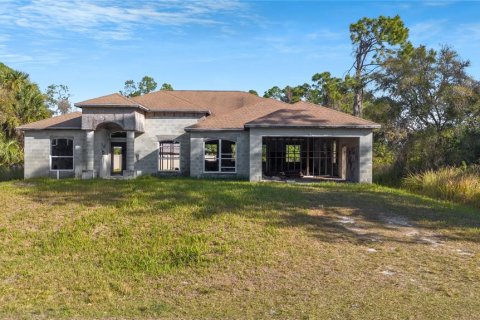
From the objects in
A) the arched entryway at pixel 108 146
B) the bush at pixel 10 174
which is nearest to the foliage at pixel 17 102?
the bush at pixel 10 174

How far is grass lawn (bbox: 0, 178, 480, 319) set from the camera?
295 inches

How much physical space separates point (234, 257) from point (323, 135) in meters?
14.4

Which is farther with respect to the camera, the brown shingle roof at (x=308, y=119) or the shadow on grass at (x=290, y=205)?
the brown shingle roof at (x=308, y=119)

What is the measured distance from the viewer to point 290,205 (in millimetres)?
14453

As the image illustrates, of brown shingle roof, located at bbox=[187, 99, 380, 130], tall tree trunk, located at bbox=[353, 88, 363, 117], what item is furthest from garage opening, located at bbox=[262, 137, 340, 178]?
tall tree trunk, located at bbox=[353, 88, 363, 117]

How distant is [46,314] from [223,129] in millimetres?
17922

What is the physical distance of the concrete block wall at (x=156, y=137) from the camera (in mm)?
26938

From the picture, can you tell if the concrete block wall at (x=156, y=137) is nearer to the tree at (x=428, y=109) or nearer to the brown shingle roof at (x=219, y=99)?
the brown shingle roof at (x=219, y=99)

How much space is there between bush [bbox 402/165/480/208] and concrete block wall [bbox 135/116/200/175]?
13.0m

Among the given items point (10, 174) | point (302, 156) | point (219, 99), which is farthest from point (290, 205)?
point (10, 174)

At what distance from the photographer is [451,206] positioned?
16.3 m

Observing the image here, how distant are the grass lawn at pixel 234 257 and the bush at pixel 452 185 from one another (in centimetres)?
215

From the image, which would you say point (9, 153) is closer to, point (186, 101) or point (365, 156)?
point (186, 101)

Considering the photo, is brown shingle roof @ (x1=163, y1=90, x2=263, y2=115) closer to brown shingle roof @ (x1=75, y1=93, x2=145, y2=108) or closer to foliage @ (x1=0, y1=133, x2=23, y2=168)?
brown shingle roof @ (x1=75, y1=93, x2=145, y2=108)
